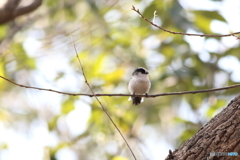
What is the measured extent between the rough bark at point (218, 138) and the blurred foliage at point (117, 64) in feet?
5.67

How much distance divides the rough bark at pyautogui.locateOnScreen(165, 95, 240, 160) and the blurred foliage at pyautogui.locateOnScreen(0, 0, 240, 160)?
1.73 metres

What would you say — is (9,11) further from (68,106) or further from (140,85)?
(68,106)

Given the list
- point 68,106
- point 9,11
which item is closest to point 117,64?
point 68,106

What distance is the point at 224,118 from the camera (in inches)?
95.0

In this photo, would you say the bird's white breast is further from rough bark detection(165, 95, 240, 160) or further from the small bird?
rough bark detection(165, 95, 240, 160)

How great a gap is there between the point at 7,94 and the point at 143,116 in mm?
3250

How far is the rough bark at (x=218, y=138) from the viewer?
7.61 feet

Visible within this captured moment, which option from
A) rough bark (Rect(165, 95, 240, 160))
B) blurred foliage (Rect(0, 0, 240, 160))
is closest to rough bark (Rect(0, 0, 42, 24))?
blurred foliage (Rect(0, 0, 240, 160))

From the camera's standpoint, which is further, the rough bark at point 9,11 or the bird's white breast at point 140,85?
the bird's white breast at point 140,85

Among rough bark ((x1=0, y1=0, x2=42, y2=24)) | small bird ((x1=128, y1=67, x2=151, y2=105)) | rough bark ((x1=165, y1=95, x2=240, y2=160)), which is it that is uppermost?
rough bark ((x1=0, y1=0, x2=42, y2=24))

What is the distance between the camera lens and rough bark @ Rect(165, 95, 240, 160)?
7.61 feet

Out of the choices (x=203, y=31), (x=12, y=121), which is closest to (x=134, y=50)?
(x=203, y=31)

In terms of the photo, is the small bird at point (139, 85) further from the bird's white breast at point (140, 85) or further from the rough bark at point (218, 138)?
the rough bark at point (218, 138)

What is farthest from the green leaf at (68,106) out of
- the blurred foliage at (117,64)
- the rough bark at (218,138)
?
the rough bark at (218,138)
